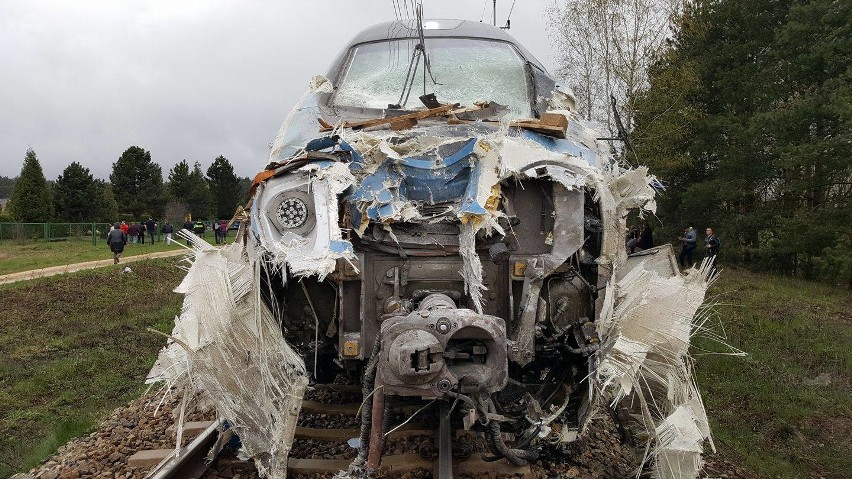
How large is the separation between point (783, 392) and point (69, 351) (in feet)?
27.8

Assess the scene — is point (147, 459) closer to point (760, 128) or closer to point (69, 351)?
point (69, 351)

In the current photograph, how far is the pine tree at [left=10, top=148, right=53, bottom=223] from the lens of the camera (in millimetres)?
38469

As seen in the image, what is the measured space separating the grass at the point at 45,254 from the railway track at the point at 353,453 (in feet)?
55.3

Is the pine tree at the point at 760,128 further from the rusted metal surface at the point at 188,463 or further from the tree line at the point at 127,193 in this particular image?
the tree line at the point at 127,193

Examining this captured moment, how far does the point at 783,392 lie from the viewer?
649cm

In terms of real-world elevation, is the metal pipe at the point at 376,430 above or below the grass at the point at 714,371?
above

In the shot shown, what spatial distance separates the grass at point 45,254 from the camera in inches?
802

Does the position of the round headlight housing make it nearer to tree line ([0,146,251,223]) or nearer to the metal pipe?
the metal pipe

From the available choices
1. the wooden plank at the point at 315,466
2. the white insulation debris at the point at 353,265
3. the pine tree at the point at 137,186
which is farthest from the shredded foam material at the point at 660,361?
the pine tree at the point at 137,186

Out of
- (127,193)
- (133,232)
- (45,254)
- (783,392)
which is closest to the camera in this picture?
(783,392)

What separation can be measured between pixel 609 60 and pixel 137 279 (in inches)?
693

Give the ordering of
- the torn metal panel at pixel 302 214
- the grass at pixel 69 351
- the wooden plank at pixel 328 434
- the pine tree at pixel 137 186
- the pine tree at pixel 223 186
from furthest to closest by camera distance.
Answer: the pine tree at pixel 223 186
the pine tree at pixel 137 186
the grass at pixel 69 351
the wooden plank at pixel 328 434
the torn metal panel at pixel 302 214

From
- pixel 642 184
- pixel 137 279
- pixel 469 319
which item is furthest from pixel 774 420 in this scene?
pixel 137 279

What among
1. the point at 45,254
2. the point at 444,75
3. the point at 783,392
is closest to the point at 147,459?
the point at 444,75
